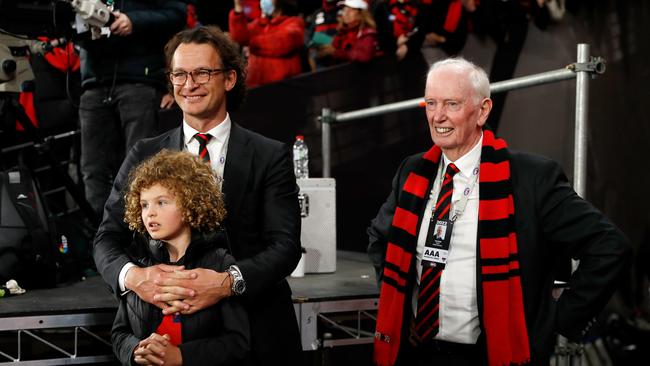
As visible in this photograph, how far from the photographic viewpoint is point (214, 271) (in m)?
2.47

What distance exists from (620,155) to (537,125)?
61cm

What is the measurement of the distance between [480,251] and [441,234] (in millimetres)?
145

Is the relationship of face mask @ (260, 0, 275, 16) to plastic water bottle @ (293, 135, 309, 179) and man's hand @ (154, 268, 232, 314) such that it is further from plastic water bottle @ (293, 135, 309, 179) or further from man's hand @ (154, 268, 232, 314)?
man's hand @ (154, 268, 232, 314)

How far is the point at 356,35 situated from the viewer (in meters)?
5.87

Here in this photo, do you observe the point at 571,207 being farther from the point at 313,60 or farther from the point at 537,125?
the point at 313,60

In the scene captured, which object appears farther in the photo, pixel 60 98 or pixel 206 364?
pixel 60 98

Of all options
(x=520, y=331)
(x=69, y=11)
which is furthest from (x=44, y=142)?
(x=520, y=331)

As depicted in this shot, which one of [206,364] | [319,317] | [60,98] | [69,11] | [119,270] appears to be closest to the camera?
[206,364]

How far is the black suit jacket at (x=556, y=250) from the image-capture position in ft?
8.13

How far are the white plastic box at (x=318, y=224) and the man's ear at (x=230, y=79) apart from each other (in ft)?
5.73

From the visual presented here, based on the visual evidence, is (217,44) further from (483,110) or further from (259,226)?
(483,110)

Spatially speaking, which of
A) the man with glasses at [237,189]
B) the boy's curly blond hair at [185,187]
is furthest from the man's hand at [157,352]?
the boy's curly blond hair at [185,187]

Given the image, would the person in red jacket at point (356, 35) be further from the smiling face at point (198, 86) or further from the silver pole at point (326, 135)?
the smiling face at point (198, 86)

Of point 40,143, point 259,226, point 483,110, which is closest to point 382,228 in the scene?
point 259,226
